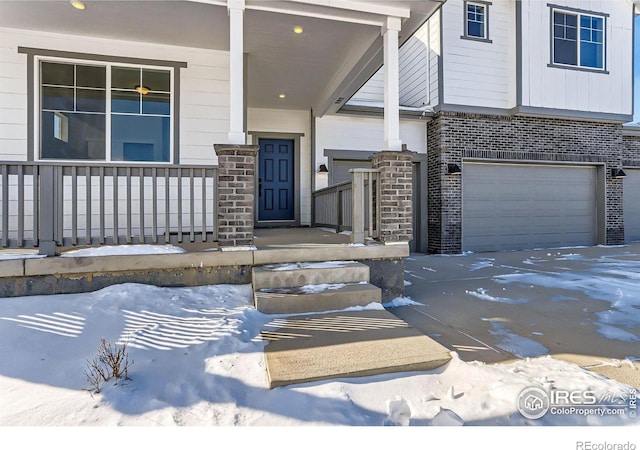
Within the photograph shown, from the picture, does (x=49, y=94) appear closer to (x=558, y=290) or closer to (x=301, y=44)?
(x=301, y=44)

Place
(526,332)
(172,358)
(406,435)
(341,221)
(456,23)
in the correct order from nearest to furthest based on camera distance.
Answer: (406,435) → (172,358) → (526,332) → (341,221) → (456,23)

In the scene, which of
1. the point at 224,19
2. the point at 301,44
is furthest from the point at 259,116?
the point at 224,19

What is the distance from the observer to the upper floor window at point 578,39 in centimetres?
848

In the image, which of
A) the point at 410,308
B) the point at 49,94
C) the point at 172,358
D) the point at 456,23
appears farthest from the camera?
A: the point at 456,23

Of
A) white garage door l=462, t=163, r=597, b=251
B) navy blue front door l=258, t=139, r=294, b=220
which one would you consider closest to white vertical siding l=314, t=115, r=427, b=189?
navy blue front door l=258, t=139, r=294, b=220

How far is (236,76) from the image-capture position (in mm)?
3814

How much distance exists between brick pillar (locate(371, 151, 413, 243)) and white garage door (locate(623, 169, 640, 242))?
30.8 ft

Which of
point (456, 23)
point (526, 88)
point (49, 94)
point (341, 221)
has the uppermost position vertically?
point (456, 23)

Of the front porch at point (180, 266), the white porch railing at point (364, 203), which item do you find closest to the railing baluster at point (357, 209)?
the white porch railing at point (364, 203)

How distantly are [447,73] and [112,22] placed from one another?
6.83m

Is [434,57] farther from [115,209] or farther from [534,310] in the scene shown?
[115,209]

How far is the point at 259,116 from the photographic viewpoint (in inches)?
300
